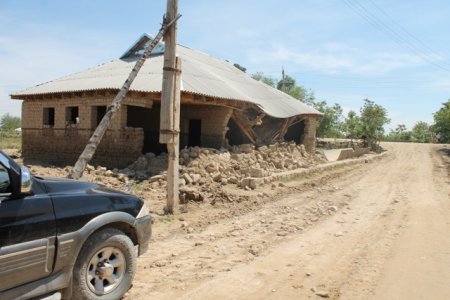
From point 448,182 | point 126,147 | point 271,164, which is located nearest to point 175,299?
point 126,147

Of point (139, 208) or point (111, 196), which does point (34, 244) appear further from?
point (139, 208)

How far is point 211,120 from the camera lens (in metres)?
17.4

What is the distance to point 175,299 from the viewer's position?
4.11 m

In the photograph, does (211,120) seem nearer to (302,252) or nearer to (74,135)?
(74,135)

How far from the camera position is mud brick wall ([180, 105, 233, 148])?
671 inches

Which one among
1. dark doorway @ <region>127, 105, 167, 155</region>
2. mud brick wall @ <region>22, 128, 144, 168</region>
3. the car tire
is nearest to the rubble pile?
mud brick wall @ <region>22, 128, 144, 168</region>

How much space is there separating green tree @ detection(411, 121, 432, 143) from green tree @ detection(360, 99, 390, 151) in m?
25.3

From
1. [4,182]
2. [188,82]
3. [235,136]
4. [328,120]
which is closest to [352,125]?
[328,120]

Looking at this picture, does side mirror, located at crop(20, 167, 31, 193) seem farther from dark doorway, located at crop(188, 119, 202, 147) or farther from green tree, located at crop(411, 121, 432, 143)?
green tree, located at crop(411, 121, 432, 143)

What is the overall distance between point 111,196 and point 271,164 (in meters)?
12.7

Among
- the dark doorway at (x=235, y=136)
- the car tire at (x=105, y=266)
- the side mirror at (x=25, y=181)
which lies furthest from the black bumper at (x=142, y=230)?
the dark doorway at (x=235, y=136)

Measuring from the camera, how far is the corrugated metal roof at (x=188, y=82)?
603 inches

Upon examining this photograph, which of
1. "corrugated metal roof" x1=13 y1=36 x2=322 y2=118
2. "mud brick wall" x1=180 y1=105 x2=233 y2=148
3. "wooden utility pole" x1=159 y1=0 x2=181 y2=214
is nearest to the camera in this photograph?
"wooden utility pole" x1=159 y1=0 x2=181 y2=214

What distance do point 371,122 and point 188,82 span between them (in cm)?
2682
